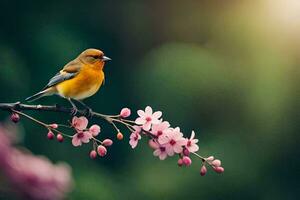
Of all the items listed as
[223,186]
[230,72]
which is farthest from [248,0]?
[223,186]

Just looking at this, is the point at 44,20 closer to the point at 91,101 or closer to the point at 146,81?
the point at 91,101

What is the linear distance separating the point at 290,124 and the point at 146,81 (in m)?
0.77

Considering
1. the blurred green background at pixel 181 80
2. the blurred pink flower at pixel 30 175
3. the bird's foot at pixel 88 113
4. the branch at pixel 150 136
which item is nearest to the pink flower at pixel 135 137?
the branch at pixel 150 136

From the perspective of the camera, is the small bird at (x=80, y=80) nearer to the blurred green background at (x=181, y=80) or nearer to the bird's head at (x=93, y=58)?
the bird's head at (x=93, y=58)

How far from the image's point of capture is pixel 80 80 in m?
1.08

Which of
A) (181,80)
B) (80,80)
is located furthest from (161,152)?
(181,80)

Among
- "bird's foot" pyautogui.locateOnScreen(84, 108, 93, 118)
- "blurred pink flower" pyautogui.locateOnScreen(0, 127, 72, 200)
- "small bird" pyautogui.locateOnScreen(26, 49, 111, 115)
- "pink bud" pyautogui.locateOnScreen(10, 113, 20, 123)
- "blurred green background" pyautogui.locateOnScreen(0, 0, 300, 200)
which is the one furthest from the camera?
"blurred green background" pyautogui.locateOnScreen(0, 0, 300, 200)

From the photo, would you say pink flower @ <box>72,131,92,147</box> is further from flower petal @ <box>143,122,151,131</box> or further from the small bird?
the small bird

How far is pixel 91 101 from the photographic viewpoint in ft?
10.7

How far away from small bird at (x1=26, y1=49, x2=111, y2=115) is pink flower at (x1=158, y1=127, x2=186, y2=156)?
228 mm

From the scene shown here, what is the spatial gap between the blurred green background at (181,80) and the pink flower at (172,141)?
6.98ft

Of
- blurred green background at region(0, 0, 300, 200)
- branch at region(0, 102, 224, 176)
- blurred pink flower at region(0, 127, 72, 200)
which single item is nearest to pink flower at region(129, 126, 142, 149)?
branch at region(0, 102, 224, 176)

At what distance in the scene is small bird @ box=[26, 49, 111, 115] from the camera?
3.52ft

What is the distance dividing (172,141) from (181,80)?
9.31 feet
